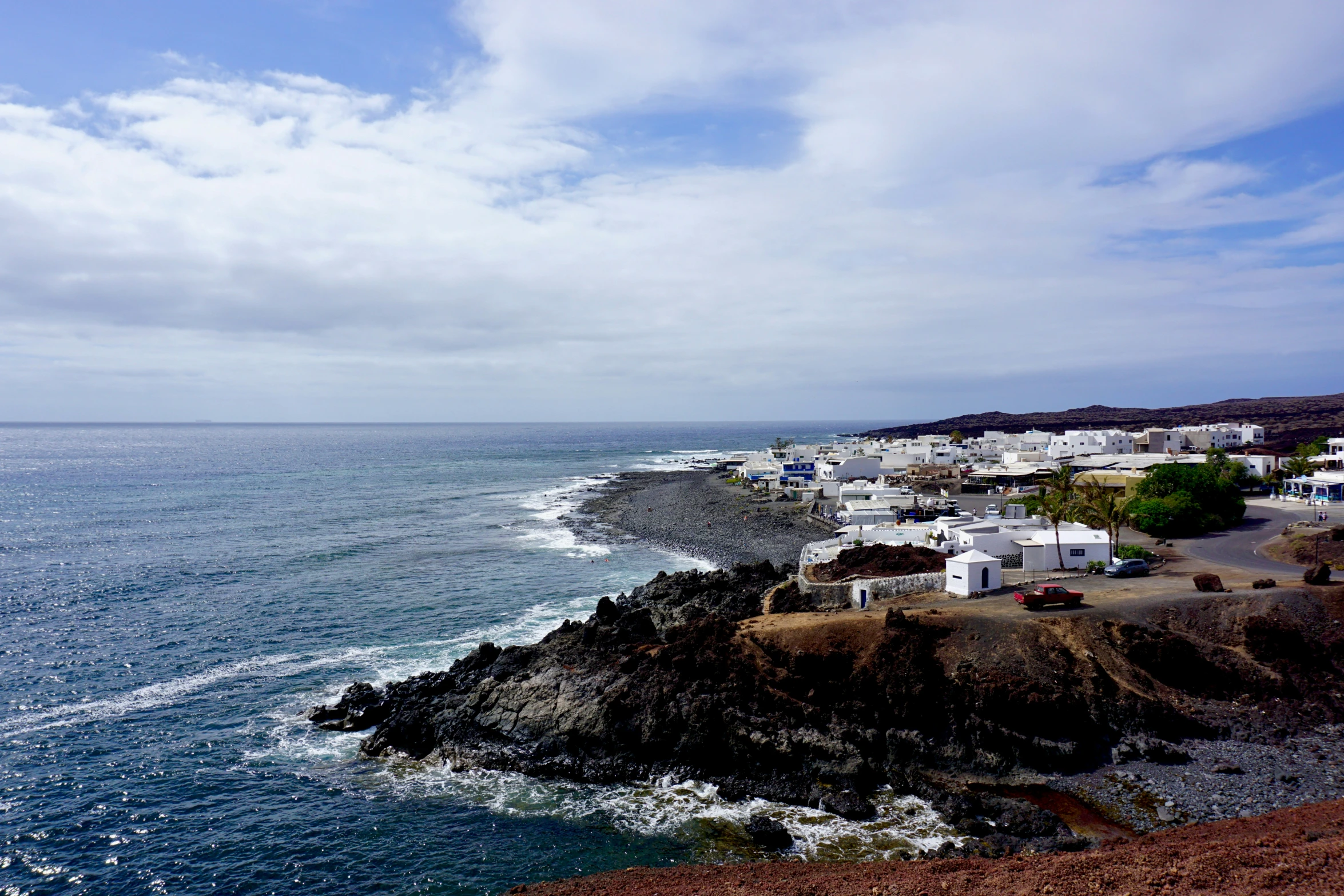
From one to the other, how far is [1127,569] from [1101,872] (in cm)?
2605

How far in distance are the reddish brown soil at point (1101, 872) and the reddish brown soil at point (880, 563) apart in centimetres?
1993

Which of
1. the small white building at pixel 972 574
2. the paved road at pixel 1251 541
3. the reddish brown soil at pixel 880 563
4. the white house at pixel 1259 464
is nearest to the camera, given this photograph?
the small white building at pixel 972 574

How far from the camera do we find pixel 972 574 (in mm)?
37125

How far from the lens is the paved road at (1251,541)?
41219 mm

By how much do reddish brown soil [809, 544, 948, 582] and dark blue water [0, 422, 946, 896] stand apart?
17050 mm

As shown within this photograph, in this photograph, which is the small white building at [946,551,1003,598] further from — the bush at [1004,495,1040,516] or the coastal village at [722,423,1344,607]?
the bush at [1004,495,1040,516]

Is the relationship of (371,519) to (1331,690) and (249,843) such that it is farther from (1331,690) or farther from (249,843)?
(1331,690)

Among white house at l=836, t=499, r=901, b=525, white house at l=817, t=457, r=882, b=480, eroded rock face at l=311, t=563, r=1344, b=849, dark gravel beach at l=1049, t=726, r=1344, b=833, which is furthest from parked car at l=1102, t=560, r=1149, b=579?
white house at l=817, t=457, r=882, b=480

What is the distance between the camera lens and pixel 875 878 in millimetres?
19562

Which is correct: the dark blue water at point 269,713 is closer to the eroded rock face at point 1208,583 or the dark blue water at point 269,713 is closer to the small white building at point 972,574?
the small white building at point 972,574

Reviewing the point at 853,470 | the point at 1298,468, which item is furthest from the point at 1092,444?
the point at 1298,468

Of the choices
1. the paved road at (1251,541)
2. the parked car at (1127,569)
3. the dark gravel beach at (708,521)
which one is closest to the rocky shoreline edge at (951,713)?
the parked car at (1127,569)

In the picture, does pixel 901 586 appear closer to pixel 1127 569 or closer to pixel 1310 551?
pixel 1127 569

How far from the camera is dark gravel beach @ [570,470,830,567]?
70.3 metres
